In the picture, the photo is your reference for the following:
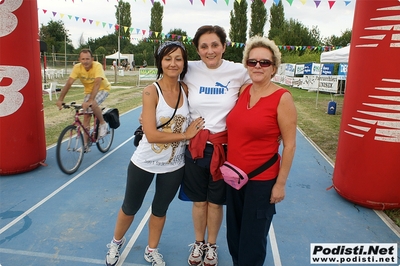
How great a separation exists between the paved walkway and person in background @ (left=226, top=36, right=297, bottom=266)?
2.48 ft

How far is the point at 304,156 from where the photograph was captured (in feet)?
20.9

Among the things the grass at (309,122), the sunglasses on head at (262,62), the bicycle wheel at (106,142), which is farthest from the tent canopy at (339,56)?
the sunglasses on head at (262,62)

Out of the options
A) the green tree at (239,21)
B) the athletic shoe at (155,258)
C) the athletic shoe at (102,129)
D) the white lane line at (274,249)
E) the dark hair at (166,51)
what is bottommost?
the white lane line at (274,249)

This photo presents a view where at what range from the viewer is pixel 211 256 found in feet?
9.17

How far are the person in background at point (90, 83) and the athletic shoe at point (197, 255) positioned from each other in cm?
328

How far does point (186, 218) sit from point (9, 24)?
3545 millimetres

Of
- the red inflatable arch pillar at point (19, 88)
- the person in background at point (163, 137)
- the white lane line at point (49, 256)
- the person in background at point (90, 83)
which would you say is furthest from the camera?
the person in background at point (90, 83)

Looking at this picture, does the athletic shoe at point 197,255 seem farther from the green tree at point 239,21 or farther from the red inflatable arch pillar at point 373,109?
Answer: the green tree at point 239,21

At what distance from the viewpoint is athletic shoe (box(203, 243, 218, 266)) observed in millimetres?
2785

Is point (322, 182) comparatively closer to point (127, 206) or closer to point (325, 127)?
point (127, 206)

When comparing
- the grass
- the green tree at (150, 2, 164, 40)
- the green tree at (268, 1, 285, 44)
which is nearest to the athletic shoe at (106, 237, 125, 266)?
the grass

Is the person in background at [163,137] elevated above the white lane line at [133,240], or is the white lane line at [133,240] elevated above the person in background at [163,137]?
the person in background at [163,137]

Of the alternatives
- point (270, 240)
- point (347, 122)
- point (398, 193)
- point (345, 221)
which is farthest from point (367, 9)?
point (270, 240)

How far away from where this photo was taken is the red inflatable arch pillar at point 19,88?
440 centimetres
